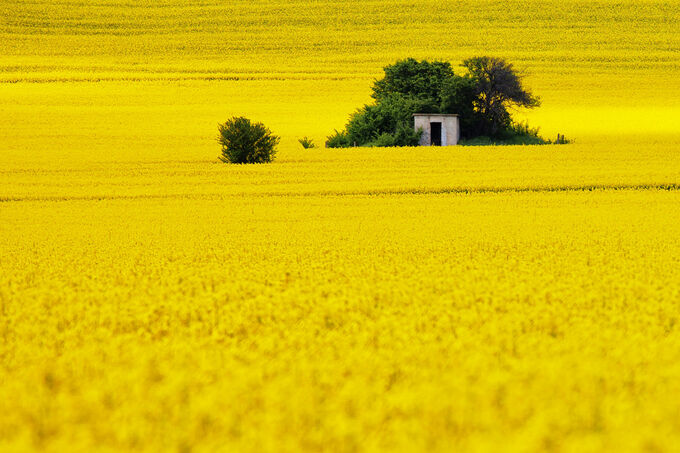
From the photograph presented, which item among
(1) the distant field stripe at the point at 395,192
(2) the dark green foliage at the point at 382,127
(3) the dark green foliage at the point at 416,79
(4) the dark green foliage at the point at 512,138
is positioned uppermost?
(3) the dark green foliage at the point at 416,79

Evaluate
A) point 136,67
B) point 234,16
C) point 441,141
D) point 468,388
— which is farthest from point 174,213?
point 234,16

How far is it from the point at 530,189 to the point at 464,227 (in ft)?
31.4

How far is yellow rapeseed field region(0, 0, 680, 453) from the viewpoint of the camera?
179 inches

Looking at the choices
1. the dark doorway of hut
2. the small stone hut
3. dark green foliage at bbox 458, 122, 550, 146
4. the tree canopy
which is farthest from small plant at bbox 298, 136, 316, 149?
dark green foliage at bbox 458, 122, 550, 146

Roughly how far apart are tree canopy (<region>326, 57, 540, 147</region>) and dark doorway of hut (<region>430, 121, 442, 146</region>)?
1.05 meters

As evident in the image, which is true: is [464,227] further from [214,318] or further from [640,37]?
[640,37]

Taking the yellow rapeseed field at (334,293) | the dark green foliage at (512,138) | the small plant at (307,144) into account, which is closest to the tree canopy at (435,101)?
the dark green foliage at (512,138)

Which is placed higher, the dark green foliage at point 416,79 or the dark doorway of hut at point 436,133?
the dark green foliage at point 416,79

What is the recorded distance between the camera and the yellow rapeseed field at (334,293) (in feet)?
15.0

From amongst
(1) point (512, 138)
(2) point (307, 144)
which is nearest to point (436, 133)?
(1) point (512, 138)

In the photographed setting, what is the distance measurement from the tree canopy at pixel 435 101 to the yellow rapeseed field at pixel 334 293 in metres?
3.76

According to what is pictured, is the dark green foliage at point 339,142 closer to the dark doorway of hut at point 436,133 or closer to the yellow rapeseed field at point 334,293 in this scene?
the yellow rapeseed field at point 334,293

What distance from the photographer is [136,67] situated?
217 feet

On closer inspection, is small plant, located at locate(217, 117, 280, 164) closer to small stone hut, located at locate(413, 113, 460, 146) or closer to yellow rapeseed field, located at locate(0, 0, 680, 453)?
yellow rapeseed field, located at locate(0, 0, 680, 453)
